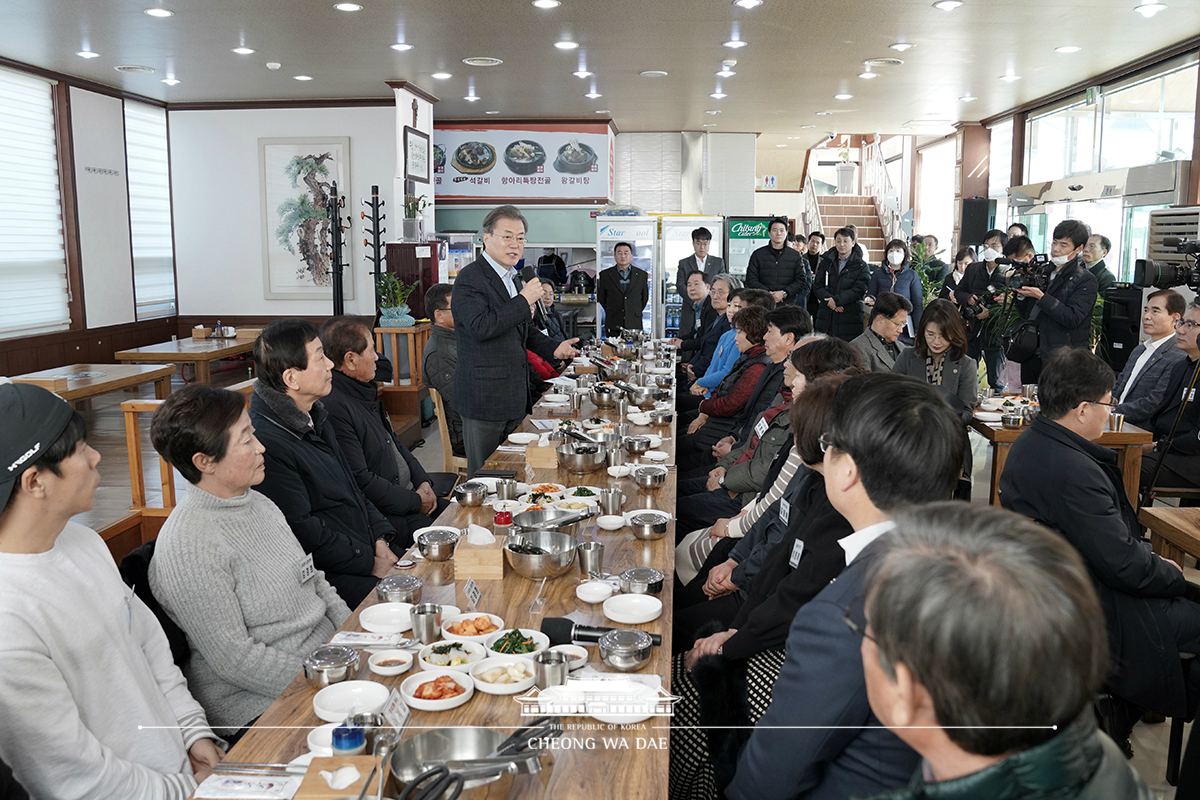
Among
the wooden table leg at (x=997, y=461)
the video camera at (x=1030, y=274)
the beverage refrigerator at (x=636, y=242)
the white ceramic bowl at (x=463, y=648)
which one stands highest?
the beverage refrigerator at (x=636, y=242)

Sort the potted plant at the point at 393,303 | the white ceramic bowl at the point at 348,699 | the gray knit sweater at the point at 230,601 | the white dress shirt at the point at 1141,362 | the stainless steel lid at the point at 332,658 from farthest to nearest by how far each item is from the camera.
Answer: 1. the potted plant at the point at 393,303
2. the white dress shirt at the point at 1141,362
3. the gray knit sweater at the point at 230,601
4. the stainless steel lid at the point at 332,658
5. the white ceramic bowl at the point at 348,699

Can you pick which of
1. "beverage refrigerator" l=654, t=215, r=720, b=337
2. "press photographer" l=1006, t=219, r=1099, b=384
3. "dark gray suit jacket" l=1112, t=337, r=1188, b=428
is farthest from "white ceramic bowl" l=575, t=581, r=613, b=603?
"beverage refrigerator" l=654, t=215, r=720, b=337

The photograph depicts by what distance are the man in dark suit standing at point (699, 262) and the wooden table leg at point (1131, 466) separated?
5.24 m

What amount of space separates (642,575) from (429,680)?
0.68 meters

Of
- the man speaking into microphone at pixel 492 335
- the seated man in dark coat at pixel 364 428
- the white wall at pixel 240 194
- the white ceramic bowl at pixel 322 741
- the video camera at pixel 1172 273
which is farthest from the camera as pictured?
the white wall at pixel 240 194

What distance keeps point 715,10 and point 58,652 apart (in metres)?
6.04

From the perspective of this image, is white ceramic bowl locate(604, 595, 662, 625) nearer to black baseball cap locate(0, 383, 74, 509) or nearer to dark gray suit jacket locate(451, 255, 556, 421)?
black baseball cap locate(0, 383, 74, 509)

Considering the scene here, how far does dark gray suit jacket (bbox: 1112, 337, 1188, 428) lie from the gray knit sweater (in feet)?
14.2

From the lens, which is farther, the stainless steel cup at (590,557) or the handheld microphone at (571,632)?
the stainless steel cup at (590,557)

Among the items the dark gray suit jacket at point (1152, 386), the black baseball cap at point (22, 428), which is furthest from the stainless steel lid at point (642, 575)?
the dark gray suit jacket at point (1152, 386)

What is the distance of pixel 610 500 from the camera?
2791mm

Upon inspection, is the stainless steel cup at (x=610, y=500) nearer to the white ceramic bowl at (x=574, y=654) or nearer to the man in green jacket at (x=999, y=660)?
the white ceramic bowl at (x=574, y=654)

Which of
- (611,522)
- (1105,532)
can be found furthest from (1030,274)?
(611,522)

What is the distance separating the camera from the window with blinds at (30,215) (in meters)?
8.08
